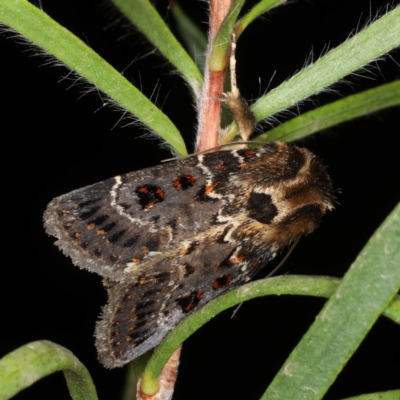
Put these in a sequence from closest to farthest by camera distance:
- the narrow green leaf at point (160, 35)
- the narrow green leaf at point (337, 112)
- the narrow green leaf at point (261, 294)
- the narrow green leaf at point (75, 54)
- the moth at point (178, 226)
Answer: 1. the narrow green leaf at point (261, 294)
2. the narrow green leaf at point (75, 54)
3. the moth at point (178, 226)
4. the narrow green leaf at point (160, 35)
5. the narrow green leaf at point (337, 112)

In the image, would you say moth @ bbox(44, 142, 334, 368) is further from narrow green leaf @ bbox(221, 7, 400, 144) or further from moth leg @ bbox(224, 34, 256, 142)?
narrow green leaf @ bbox(221, 7, 400, 144)

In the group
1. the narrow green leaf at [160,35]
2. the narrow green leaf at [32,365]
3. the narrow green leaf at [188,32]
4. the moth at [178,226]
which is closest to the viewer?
the narrow green leaf at [32,365]

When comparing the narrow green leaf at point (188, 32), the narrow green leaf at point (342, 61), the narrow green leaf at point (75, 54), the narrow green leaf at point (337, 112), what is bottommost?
the narrow green leaf at point (337, 112)

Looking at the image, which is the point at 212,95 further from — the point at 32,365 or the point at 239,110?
the point at 32,365

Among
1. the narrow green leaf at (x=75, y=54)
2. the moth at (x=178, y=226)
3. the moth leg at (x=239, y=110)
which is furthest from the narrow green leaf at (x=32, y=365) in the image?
the moth leg at (x=239, y=110)

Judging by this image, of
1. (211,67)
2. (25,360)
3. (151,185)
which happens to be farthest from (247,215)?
(25,360)

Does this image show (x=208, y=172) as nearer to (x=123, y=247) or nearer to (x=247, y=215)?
(x=247, y=215)

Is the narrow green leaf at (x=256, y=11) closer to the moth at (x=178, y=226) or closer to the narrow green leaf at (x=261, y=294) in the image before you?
the moth at (x=178, y=226)

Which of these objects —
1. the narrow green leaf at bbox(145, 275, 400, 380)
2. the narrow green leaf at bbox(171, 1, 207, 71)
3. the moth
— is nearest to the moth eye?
the moth
